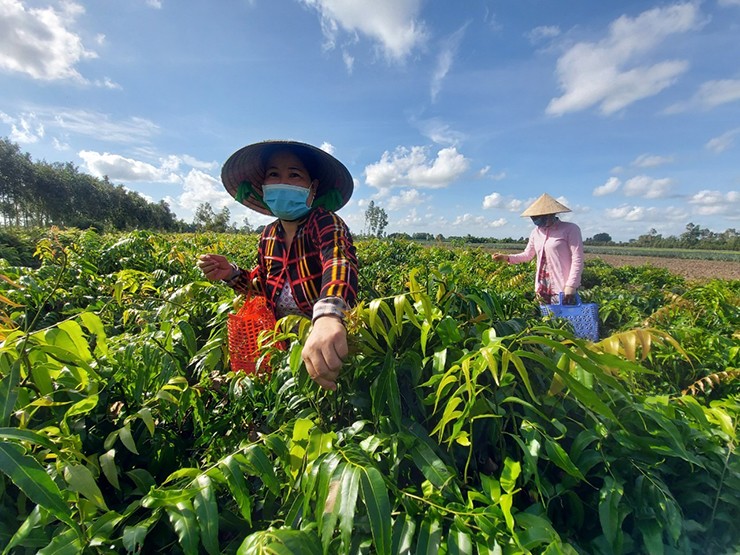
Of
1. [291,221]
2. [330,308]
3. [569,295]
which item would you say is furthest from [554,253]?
[330,308]

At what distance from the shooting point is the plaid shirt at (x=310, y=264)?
5.01ft

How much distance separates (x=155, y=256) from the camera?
5.40 m

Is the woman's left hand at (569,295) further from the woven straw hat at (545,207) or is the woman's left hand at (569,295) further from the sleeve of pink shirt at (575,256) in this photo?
the woven straw hat at (545,207)

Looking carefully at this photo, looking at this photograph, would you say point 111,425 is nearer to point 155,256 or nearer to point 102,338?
point 102,338

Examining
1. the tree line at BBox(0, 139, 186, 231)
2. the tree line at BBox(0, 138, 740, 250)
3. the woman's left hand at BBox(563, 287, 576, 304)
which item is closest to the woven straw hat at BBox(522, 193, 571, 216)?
the woman's left hand at BBox(563, 287, 576, 304)

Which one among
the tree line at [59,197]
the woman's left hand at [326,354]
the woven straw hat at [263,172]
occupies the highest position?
the tree line at [59,197]

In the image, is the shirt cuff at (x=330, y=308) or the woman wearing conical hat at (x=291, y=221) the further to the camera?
the woman wearing conical hat at (x=291, y=221)

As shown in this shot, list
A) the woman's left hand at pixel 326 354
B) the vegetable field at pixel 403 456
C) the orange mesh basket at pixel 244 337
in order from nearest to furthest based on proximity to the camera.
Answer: the vegetable field at pixel 403 456
the woman's left hand at pixel 326 354
the orange mesh basket at pixel 244 337

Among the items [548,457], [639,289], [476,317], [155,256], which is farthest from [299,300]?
[639,289]

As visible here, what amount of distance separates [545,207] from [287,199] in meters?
3.73

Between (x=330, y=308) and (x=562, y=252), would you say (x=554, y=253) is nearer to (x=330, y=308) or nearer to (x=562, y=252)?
(x=562, y=252)

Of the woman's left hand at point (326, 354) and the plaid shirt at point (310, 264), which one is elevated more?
the plaid shirt at point (310, 264)

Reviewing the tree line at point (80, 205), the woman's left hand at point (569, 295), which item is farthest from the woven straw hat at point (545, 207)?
the tree line at point (80, 205)

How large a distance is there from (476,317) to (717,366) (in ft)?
9.83
